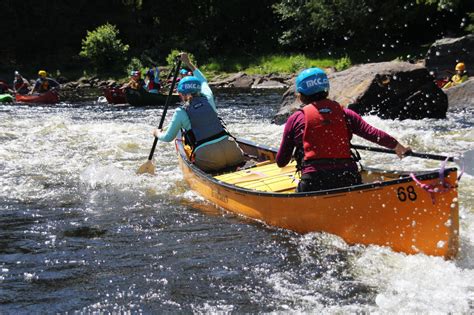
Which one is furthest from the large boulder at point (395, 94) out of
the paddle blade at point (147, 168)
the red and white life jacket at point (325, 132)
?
the red and white life jacket at point (325, 132)

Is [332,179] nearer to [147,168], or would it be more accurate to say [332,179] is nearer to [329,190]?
[329,190]

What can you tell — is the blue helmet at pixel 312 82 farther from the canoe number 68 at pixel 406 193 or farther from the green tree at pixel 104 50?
the green tree at pixel 104 50

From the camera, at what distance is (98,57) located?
120ft

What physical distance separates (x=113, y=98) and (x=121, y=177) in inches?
512

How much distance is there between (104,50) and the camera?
36.4 m

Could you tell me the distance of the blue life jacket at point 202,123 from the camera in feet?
26.7

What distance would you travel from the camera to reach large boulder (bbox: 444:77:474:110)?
1609 centimetres

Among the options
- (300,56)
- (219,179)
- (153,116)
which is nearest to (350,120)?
(219,179)

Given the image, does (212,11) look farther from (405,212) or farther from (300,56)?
(405,212)

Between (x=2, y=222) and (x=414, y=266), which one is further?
(x=2, y=222)

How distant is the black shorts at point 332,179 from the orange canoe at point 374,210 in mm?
117

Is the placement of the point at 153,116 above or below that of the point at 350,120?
below

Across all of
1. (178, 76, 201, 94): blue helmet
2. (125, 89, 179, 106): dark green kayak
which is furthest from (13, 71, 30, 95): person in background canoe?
(178, 76, 201, 94): blue helmet

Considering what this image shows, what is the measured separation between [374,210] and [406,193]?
0.38m
